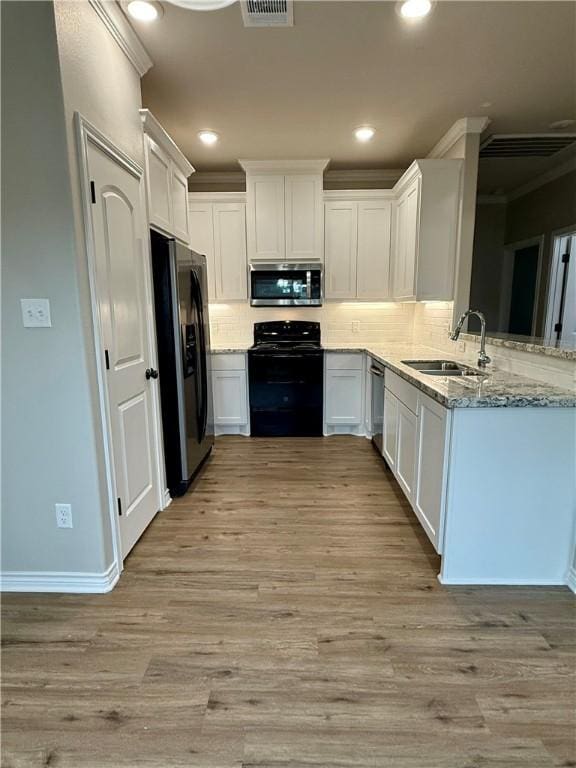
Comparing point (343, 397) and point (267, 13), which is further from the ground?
point (267, 13)

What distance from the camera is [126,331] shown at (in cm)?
208

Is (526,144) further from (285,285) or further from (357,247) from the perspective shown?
(285,285)

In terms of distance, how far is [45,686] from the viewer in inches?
54.4

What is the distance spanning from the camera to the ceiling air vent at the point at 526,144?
128 inches

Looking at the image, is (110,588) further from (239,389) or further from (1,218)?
(239,389)

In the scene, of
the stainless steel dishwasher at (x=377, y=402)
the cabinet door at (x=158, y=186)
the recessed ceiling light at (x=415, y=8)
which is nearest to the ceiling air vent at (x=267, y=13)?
the recessed ceiling light at (x=415, y=8)

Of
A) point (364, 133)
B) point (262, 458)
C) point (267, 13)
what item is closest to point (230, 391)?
point (262, 458)

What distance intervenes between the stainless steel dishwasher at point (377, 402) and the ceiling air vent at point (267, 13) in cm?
230

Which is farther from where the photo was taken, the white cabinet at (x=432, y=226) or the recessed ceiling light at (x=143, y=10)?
the white cabinet at (x=432, y=226)

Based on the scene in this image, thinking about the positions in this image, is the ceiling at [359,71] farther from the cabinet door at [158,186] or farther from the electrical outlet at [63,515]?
the electrical outlet at [63,515]

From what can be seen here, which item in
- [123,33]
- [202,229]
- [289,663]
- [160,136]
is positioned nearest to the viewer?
[289,663]

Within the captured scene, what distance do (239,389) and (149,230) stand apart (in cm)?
196

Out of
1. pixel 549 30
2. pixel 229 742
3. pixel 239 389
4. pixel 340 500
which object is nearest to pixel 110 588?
pixel 229 742

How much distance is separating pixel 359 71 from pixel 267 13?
2.47 ft
